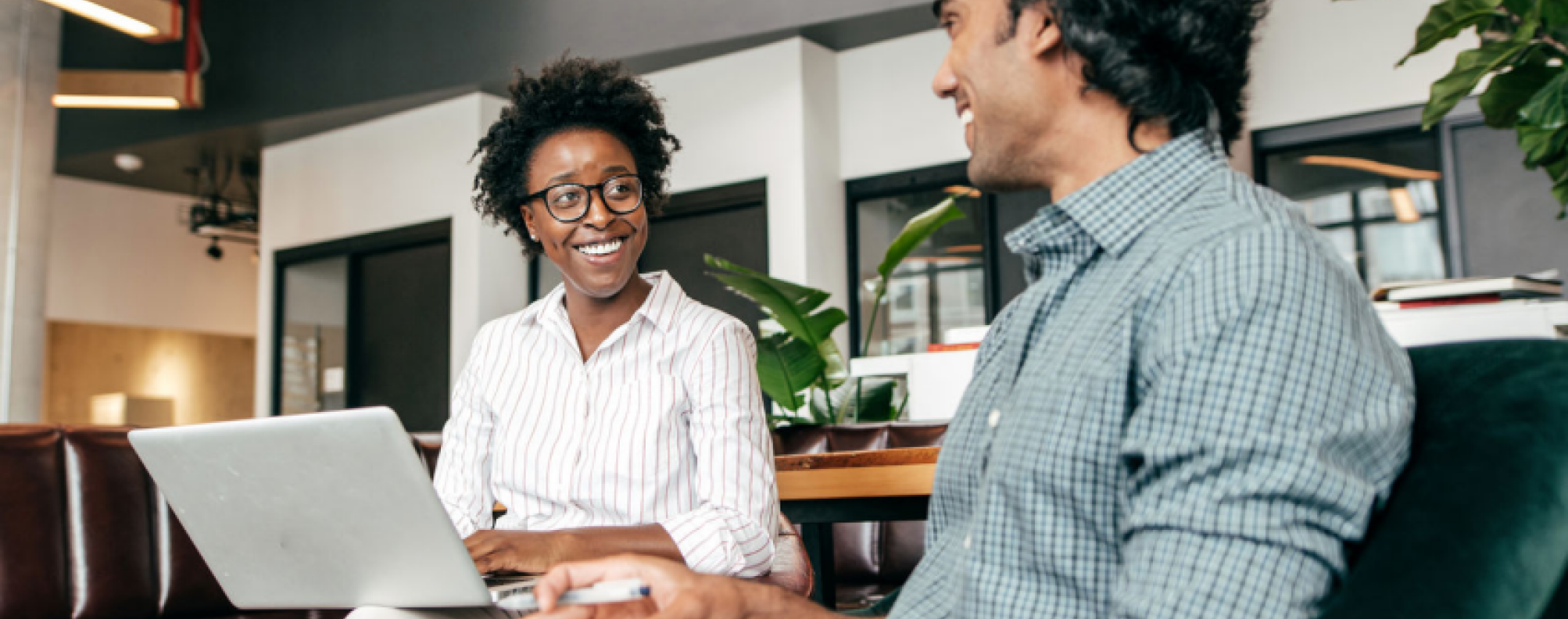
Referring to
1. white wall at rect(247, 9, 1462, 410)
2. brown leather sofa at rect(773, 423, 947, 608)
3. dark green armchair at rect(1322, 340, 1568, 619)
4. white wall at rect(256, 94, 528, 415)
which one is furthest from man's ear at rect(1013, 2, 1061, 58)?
white wall at rect(256, 94, 528, 415)

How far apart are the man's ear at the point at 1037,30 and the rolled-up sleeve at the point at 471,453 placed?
1.01m

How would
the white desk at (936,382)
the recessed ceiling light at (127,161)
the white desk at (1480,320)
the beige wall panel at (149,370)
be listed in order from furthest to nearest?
the beige wall panel at (149,370) < the recessed ceiling light at (127,161) < the white desk at (936,382) < the white desk at (1480,320)

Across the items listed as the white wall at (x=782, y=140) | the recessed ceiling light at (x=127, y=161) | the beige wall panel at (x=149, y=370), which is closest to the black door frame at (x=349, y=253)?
the recessed ceiling light at (x=127, y=161)

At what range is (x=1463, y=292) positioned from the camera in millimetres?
2547

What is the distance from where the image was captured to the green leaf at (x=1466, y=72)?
2.07 metres

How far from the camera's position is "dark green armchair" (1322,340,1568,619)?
2.38ft

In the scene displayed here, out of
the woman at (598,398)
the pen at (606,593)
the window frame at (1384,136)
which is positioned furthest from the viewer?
the window frame at (1384,136)

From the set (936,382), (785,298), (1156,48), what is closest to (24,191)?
(785,298)

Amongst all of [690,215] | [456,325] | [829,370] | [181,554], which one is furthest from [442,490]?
[456,325]

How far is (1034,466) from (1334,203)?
4.33m

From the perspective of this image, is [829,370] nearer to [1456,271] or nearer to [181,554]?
[181,554]

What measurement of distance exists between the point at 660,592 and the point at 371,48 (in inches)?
235

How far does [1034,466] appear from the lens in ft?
2.71

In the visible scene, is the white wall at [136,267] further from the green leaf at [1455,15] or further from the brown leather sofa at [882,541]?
the green leaf at [1455,15]
